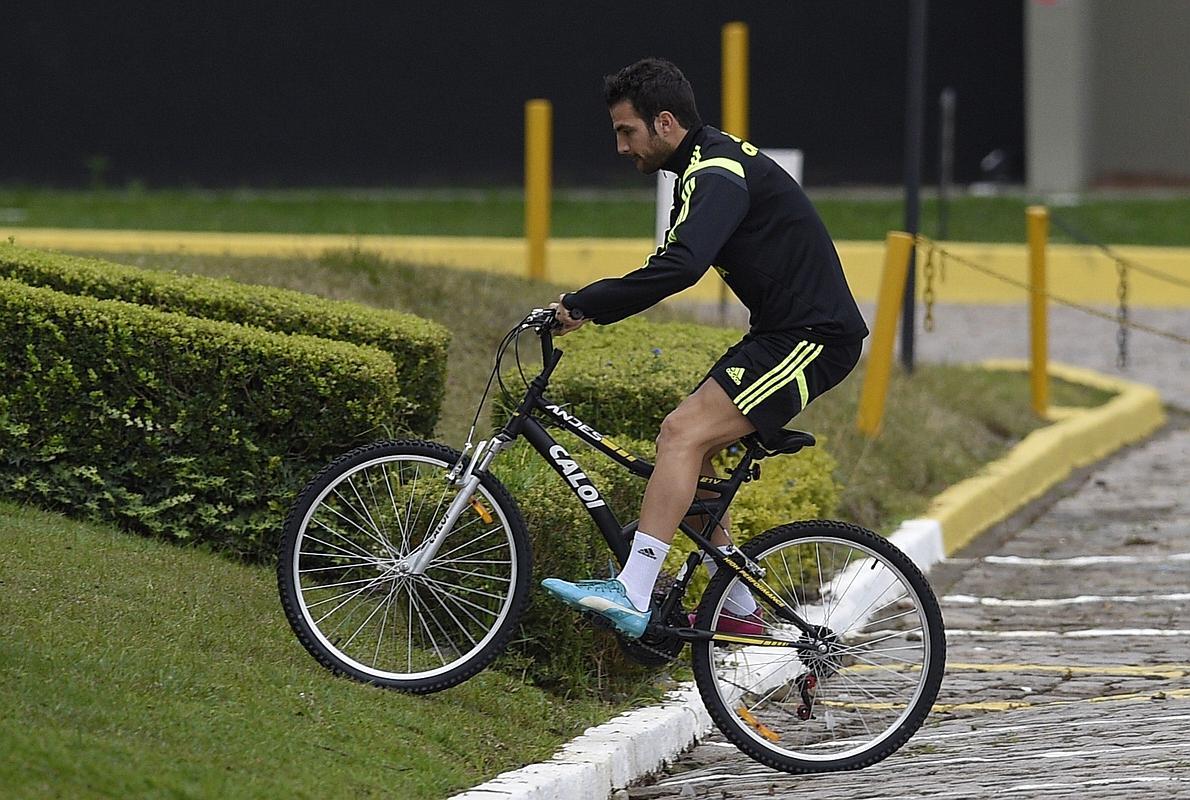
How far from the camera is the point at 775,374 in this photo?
5.52 m

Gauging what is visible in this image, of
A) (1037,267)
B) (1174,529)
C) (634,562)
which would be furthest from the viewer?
(1037,267)

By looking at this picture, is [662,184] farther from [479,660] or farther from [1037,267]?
[479,660]

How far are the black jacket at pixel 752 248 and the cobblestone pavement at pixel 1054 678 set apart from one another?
1306mm

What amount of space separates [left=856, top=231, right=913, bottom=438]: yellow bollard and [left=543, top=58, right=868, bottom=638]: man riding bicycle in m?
4.30

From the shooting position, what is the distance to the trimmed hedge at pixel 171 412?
21.8ft

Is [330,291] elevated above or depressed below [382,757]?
above

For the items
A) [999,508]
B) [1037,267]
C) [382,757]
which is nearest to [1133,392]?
[1037,267]

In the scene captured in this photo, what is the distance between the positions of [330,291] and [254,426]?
3260 mm

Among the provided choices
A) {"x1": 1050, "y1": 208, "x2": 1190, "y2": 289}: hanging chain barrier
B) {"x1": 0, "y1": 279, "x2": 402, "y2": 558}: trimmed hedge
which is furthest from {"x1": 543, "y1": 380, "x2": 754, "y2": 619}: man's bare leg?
{"x1": 1050, "y1": 208, "x2": 1190, "y2": 289}: hanging chain barrier

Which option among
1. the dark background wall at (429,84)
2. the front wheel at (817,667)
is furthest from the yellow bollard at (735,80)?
the dark background wall at (429,84)

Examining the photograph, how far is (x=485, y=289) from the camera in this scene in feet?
35.2

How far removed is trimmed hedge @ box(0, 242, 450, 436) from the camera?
7191 mm

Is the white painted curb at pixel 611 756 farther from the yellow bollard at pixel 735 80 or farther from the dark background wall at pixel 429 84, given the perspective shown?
the dark background wall at pixel 429 84

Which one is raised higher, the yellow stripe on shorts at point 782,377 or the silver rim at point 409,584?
the yellow stripe on shorts at point 782,377
